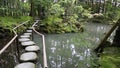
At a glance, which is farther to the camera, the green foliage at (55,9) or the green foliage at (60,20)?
the green foliage at (55,9)

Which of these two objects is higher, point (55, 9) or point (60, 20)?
point (55, 9)

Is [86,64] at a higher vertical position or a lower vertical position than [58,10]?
lower

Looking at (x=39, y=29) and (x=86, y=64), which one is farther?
(x=39, y=29)

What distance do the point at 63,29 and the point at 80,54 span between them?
30.4 ft

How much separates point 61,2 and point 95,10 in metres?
19.4

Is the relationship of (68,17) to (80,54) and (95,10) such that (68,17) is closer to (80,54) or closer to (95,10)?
(80,54)

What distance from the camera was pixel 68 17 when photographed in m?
24.3

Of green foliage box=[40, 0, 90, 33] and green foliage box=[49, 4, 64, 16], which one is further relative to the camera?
green foliage box=[49, 4, 64, 16]

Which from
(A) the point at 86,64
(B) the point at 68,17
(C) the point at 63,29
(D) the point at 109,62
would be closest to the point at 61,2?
(B) the point at 68,17

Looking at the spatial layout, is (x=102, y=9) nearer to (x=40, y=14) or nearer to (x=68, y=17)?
(x=68, y=17)

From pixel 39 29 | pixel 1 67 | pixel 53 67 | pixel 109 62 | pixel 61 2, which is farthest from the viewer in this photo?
pixel 61 2

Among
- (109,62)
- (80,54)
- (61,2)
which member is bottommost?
(80,54)

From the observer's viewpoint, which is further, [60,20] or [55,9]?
[60,20]

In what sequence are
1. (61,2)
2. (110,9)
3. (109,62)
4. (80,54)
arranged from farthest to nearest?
(110,9) → (61,2) → (80,54) → (109,62)
